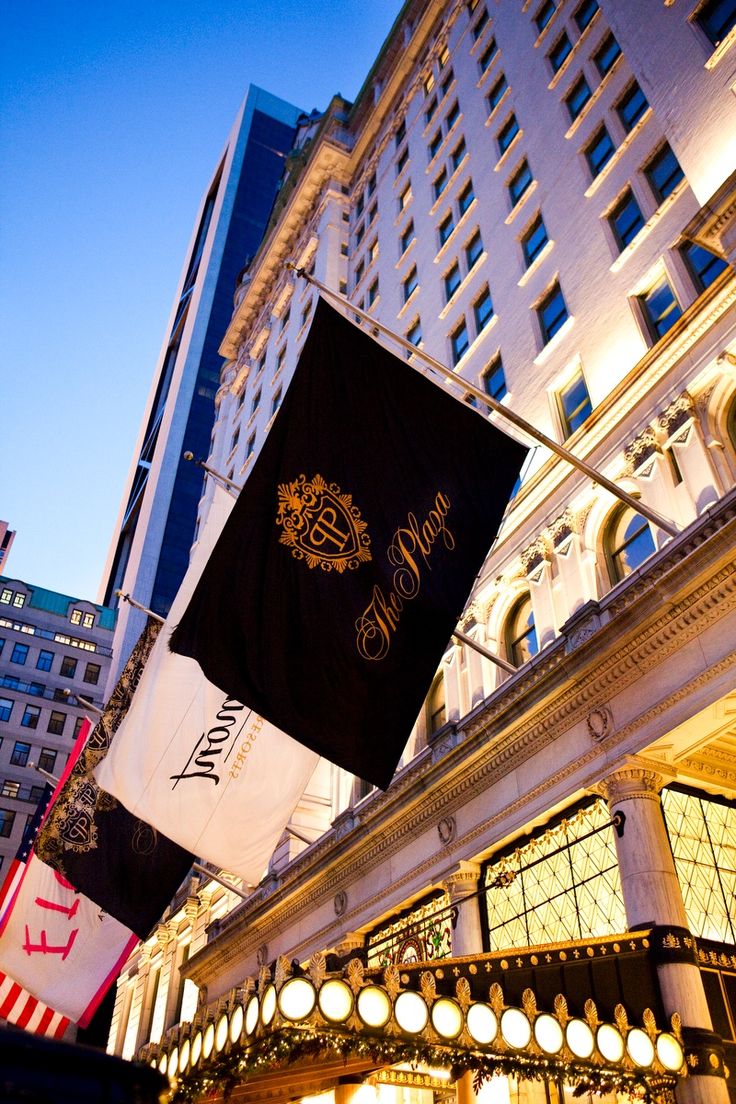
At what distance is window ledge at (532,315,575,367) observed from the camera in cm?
1909

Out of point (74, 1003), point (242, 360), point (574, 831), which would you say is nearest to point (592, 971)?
point (574, 831)

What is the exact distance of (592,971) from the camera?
35.0 feet

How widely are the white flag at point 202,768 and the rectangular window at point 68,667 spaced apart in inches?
2566

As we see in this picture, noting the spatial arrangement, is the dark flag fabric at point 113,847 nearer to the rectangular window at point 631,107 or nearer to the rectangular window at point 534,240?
the rectangular window at point 534,240

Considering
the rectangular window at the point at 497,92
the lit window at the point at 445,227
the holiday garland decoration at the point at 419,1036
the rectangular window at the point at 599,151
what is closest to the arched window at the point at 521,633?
the holiday garland decoration at the point at 419,1036

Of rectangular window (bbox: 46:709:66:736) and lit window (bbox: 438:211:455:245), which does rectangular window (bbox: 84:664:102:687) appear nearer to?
rectangular window (bbox: 46:709:66:736)

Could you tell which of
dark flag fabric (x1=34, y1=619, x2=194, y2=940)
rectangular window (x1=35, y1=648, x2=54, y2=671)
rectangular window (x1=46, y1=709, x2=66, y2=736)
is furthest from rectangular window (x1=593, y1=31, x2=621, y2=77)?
rectangular window (x1=35, y1=648, x2=54, y2=671)

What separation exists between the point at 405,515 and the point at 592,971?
6198 mm

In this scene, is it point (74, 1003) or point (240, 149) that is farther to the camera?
point (240, 149)

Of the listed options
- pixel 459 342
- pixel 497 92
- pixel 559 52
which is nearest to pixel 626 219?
pixel 459 342

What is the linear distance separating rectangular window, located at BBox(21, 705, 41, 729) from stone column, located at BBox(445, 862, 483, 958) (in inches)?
2398

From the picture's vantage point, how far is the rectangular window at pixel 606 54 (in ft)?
70.1

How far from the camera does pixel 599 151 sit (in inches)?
814

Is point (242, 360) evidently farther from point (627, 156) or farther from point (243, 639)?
point (243, 639)
